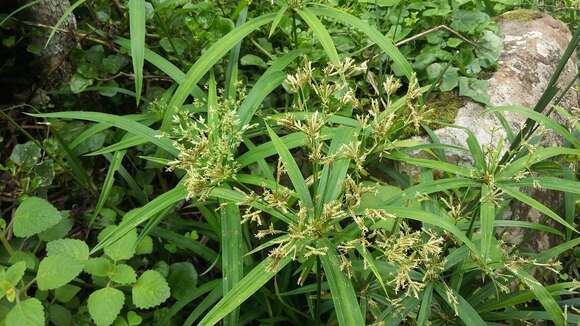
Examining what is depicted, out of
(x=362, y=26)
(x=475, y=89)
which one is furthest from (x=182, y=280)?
(x=475, y=89)

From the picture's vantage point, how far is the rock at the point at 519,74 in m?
2.24

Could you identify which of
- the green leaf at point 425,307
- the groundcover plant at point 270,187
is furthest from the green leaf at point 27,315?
the green leaf at point 425,307

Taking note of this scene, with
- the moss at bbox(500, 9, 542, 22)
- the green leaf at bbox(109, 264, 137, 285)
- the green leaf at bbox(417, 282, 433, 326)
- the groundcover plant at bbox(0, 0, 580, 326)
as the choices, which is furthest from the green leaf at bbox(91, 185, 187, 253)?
the moss at bbox(500, 9, 542, 22)

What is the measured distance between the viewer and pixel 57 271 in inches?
52.5

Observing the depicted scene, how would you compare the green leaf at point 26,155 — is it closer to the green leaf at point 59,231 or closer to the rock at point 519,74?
the green leaf at point 59,231

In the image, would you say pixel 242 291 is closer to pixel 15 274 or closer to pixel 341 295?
pixel 341 295

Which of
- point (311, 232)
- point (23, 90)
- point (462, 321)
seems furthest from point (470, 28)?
point (23, 90)

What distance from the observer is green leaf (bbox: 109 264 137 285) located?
1423mm

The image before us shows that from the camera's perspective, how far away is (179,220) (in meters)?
1.75

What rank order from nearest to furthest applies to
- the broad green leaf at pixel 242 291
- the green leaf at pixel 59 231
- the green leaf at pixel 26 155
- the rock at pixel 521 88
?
the broad green leaf at pixel 242 291, the green leaf at pixel 59 231, the green leaf at pixel 26 155, the rock at pixel 521 88

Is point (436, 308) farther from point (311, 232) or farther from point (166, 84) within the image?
point (166, 84)

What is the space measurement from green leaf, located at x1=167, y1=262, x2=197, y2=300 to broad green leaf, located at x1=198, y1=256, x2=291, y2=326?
1.99 feet

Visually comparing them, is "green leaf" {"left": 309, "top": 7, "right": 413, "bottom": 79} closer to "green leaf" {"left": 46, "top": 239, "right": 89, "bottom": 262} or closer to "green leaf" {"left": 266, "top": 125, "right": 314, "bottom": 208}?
"green leaf" {"left": 266, "top": 125, "right": 314, "bottom": 208}

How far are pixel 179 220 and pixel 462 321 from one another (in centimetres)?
95
